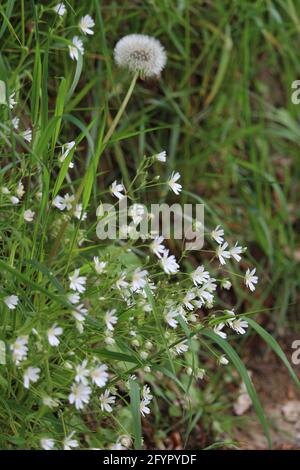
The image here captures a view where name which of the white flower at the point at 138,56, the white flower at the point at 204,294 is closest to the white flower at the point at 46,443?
the white flower at the point at 204,294

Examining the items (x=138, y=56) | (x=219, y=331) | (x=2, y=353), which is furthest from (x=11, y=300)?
(x=138, y=56)

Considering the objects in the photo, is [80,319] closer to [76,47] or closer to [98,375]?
[98,375]

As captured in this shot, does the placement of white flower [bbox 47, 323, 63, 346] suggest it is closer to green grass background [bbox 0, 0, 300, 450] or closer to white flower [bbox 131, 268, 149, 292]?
white flower [bbox 131, 268, 149, 292]

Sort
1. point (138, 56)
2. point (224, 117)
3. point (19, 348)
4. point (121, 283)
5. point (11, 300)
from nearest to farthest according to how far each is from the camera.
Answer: point (19, 348), point (11, 300), point (121, 283), point (138, 56), point (224, 117)

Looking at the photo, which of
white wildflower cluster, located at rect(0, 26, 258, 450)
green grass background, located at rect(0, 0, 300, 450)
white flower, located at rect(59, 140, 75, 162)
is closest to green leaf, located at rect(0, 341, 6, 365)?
white wildflower cluster, located at rect(0, 26, 258, 450)

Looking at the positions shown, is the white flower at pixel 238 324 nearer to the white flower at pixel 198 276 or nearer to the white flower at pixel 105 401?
the white flower at pixel 198 276
